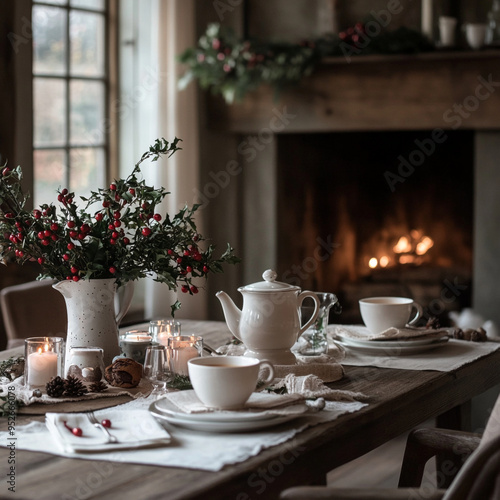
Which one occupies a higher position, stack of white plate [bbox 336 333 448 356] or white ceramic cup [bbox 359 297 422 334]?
white ceramic cup [bbox 359 297 422 334]

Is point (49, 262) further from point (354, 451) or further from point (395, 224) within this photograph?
point (395, 224)

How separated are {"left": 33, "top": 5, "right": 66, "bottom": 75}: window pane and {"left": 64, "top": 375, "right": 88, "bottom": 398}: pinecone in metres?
2.51

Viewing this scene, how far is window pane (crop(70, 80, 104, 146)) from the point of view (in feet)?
13.0

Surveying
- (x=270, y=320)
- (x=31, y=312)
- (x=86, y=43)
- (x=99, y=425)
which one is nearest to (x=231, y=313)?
(x=270, y=320)

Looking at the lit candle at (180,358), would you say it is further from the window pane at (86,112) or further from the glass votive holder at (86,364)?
the window pane at (86,112)

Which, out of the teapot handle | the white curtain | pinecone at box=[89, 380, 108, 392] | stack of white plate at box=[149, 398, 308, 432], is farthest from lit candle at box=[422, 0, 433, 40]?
stack of white plate at box=[149, 398, 308, 432]

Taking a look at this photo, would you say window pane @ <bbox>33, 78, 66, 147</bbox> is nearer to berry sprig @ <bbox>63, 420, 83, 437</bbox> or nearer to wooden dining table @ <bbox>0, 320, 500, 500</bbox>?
wooden dining table @ <bbox>0, 320, 500, 500</bbox>

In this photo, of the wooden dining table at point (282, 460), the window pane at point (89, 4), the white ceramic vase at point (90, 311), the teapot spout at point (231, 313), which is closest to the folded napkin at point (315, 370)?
the wooden dining table at point (282, 460)

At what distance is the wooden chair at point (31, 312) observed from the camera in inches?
99.4

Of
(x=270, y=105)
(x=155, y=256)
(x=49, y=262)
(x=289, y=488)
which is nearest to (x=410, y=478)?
(x=289, y=488)

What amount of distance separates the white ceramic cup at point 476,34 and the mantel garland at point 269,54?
0.19 metres

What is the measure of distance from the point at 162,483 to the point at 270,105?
10.7 ft

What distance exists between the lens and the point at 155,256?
5.58 ft

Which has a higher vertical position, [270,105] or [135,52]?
[135,52]
